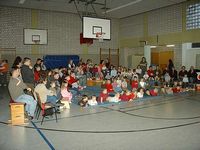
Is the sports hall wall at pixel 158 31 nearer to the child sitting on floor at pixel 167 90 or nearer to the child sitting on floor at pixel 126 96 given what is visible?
the child sitting on floor at pixel 167 90

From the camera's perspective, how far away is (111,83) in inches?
418

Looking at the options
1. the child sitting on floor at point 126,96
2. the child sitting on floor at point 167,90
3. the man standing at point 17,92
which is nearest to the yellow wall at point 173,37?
the child sitting on floor at point 167,90

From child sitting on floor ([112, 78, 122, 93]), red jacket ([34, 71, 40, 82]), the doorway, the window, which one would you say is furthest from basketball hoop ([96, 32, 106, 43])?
the doorway

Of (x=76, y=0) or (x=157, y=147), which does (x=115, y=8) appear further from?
(x=157, y=147)

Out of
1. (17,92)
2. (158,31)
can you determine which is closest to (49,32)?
(158,31)

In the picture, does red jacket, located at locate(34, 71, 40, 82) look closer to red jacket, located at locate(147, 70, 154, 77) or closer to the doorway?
red jacket, located at locate(147, 70, 154, 77)

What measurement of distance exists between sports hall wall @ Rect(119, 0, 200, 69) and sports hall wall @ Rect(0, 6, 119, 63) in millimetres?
1902

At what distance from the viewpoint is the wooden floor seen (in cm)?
466

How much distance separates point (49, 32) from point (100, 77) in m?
6.27

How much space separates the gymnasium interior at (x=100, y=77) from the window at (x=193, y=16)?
0.06 m

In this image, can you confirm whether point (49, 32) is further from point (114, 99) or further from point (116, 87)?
point (114, 99)

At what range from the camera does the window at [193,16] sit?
14320 millimetres

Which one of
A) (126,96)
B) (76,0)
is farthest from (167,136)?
(76,0)

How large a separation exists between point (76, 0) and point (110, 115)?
30.4 feet
